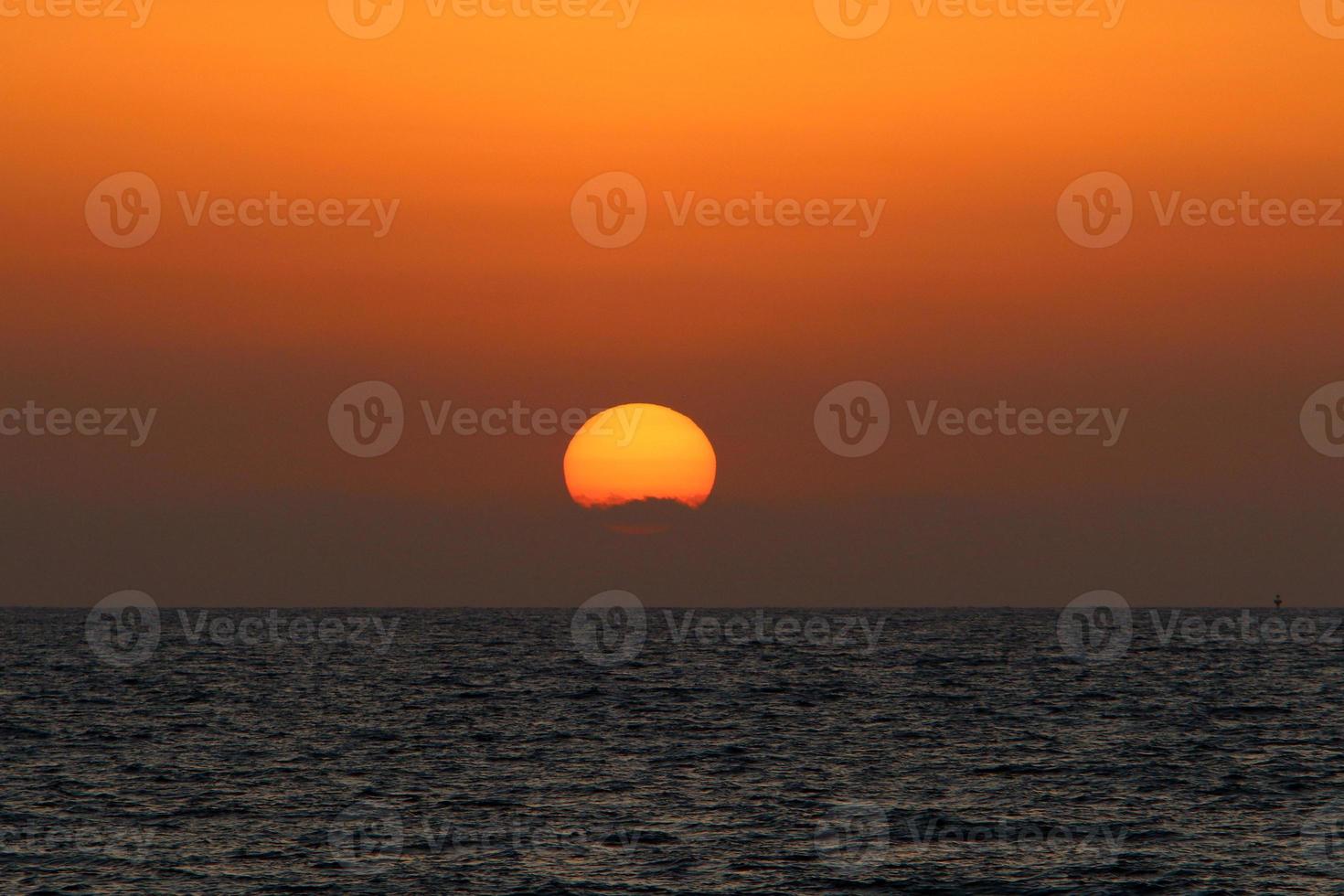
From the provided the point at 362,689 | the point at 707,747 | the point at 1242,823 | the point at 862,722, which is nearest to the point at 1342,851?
the point at 1242,823

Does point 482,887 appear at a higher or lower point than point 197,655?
lower

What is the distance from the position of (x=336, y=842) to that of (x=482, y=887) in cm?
777

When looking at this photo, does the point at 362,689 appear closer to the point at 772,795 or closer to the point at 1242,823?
the point at 772,795

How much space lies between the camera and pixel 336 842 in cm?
4772

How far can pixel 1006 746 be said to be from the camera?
72.7 m

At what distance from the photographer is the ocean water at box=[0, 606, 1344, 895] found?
44344 millimetres

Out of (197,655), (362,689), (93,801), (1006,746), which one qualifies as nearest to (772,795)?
(1006,746)

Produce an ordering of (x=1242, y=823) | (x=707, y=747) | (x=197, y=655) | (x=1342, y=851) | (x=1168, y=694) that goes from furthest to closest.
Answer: (x=197, y=655), (x=1168, y=694), (x=707, y=747), (x=1242, y=823), (x=1342, y=851)

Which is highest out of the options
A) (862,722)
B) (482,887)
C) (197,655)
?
(197,655)

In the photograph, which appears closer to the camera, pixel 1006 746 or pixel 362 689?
pixel 1006 746

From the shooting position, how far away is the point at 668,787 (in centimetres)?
5878

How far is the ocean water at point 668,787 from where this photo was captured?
44.3 meters

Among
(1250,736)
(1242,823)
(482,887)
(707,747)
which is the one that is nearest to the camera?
(482,887)

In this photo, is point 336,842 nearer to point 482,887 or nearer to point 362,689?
point 482,887
